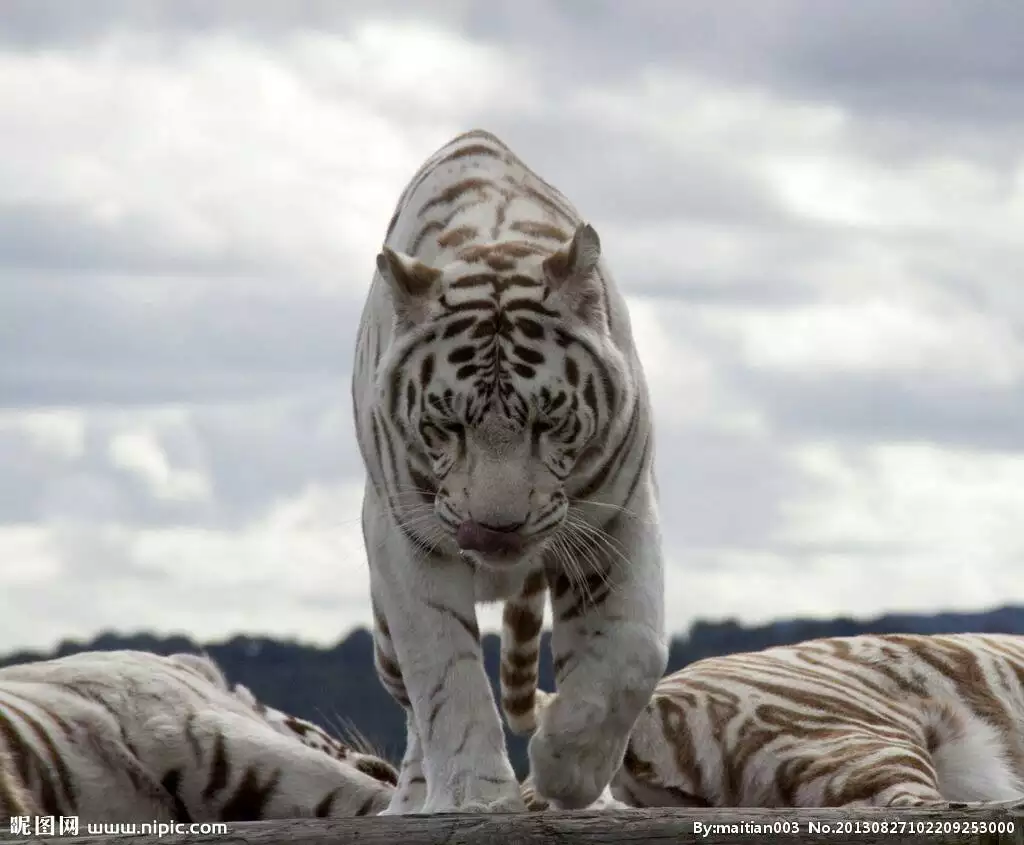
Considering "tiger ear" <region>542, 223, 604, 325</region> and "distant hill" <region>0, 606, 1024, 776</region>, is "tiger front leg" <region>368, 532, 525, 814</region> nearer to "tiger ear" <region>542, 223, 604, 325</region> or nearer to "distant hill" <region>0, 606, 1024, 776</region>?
"tiger ear" <region>542, 223, 604, 325</region>

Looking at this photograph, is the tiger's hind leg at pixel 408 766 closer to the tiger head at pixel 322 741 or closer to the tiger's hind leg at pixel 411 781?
the tiger's hind leg at pixel 411 781

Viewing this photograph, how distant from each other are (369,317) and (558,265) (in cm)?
94

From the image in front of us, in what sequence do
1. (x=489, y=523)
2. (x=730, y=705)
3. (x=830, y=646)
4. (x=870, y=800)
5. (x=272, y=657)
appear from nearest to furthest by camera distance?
(x=489, y=523), (x=870, y=800), (x=730, y=705), (x=830, y=646), (x=272, y=657)

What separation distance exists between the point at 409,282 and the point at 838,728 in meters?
2.21

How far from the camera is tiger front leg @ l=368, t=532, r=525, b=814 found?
5613 mm

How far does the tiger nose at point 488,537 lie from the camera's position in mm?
5406

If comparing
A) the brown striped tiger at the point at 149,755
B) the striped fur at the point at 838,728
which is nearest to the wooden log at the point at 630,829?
the striped fur at the point at 838,728

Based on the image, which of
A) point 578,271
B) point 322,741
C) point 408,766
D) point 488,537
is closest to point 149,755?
point 408,766

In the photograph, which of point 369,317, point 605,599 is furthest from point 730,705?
point 369,317

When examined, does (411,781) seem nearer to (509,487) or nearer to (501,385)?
(509,487)

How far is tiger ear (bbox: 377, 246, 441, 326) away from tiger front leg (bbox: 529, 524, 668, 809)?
904mm

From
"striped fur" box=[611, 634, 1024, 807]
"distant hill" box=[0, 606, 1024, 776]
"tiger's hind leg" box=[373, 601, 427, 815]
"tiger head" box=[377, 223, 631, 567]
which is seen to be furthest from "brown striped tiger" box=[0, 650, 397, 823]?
"distant hill" box=[0, 606, 1024, 776]

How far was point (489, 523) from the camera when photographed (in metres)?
5.39

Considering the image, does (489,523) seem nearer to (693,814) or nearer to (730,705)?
(693,814)
